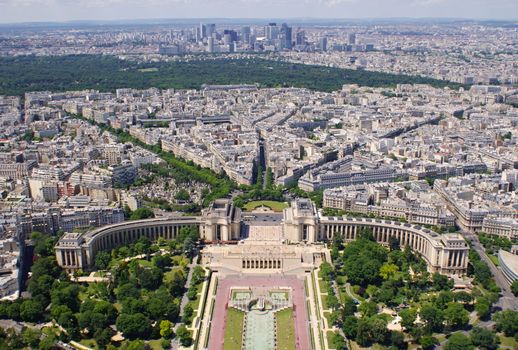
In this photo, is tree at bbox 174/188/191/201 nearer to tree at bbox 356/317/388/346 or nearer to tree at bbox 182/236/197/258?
tree at bbox 182/236/197/258

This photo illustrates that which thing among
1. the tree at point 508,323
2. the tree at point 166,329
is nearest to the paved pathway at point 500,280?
the tree at point 508,323

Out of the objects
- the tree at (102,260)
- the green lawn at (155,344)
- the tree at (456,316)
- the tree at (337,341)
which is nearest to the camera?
the tree at (337,341)

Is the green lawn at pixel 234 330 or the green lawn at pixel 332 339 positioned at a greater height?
the green lawn at pixel 332 339

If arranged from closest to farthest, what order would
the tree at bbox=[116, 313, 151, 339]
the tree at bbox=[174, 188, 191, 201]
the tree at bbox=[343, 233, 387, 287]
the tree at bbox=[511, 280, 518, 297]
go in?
1. the tree at bbox=[116, 313, 151, 339]
2. the tree at bbox=[511, 280, 518, 297]
3. the tree at bbox=[343, 233, 387, 287]
4. the tree at bbox=[174, 188, 191, 201]

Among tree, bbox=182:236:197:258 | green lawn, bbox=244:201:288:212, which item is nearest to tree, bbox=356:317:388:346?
tree, bbox=182:236:197:258

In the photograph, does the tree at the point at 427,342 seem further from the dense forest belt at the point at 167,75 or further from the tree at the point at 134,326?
the dense forest belt at the point at 167,75

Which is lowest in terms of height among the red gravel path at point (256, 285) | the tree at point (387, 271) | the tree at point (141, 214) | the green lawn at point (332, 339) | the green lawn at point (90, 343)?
the red gravel path at point (256, 285)

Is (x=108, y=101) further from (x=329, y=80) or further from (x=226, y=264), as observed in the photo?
(x=226, y=264)

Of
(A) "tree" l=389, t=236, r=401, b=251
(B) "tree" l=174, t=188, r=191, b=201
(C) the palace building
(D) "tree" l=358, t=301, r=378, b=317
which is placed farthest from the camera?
(B) "tree" l=174, t=188, r=191, b=201
